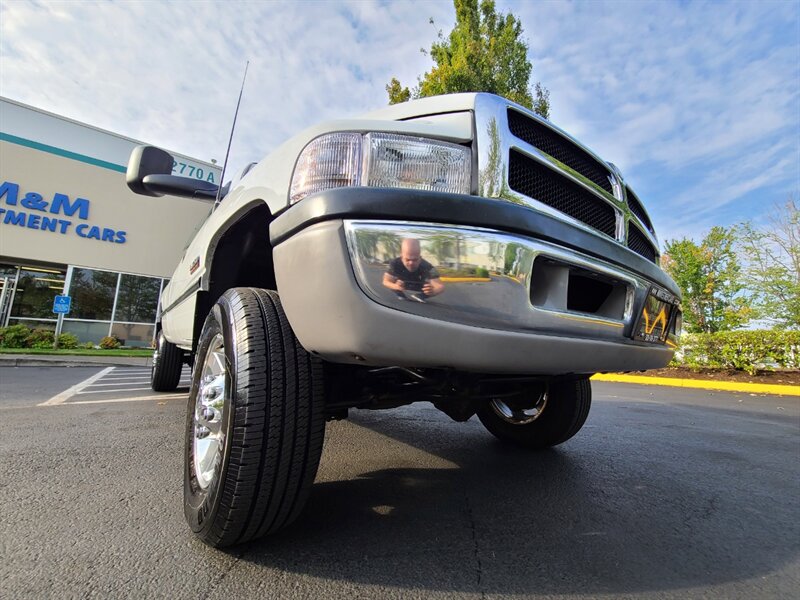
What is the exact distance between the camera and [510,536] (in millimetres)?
1530

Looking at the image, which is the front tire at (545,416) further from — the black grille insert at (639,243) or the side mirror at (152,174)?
the side mirror at (152,174)

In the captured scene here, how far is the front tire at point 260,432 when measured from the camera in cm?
123

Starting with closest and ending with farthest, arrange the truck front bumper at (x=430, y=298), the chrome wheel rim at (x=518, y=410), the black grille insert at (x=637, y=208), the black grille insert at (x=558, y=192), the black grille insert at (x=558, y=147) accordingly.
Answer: the truck front bumper at (x=430, y=298), the black grille insert at (x=558, y=192), the black grille insert at (x=558, y=147), the black grille insert at (x=637, y=208), the chrome wheel rim at (x=518, y=410)

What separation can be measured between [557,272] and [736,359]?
12023mm

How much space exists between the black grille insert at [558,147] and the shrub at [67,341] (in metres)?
15.6

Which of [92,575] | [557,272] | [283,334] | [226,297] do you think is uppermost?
[557,272]

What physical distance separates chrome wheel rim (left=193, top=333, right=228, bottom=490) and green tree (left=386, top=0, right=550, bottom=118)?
12.0m

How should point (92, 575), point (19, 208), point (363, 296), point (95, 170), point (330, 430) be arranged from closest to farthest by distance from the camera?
point (363, 296) → point (92, 575) → point (330, 430) → point (19, 208) → point (95, 170)

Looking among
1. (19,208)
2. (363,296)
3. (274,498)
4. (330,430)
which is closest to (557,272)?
(363,296)

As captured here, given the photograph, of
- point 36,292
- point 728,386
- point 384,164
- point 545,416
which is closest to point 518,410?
point 545,416

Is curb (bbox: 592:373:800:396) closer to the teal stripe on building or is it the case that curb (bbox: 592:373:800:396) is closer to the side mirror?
the side mirror

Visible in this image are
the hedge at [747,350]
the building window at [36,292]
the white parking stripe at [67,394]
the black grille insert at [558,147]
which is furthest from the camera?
the building window at [36,292]

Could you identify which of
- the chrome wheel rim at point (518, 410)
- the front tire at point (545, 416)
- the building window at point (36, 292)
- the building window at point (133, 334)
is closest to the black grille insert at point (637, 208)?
the front tire at point (545, 416)

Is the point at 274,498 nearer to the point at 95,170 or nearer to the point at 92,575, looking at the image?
the point at 92,575
